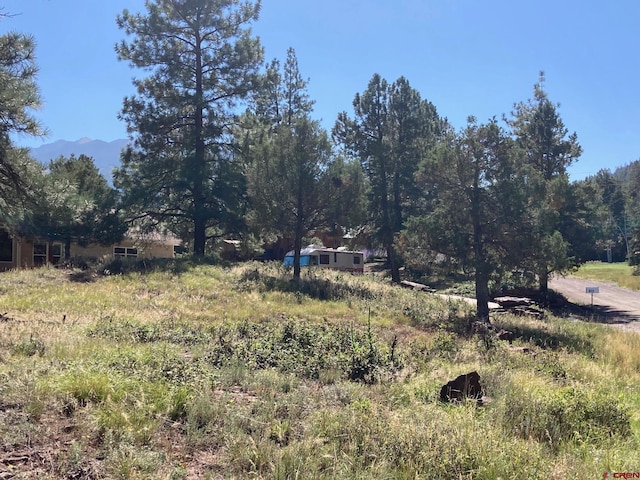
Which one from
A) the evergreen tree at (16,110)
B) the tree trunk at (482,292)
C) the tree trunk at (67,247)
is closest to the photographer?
the evergreen tree at (16,110)

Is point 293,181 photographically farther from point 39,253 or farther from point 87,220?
point 39,253

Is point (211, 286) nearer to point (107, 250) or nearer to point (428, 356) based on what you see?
point (428, 356)

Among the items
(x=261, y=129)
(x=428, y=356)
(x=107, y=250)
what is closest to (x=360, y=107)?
(x=261, y=129)

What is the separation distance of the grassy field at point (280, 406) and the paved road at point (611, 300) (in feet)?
49.5

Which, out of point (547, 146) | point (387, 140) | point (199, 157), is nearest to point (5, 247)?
point (199, 157)

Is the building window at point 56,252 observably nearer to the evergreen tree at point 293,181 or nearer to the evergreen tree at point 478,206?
the evergreen tree at point 293,181

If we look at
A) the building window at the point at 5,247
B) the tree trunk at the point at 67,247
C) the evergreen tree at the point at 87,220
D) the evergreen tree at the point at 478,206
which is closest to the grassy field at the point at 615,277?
the evergreen tree at the point at 478,206

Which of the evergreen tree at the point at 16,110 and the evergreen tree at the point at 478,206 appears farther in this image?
the evergreen tree at the point at 478,206

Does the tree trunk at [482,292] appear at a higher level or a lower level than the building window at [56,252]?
lower

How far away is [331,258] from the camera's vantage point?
1522 inches

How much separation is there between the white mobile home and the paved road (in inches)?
601

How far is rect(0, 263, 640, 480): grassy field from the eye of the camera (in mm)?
3699

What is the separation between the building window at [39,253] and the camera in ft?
92.4

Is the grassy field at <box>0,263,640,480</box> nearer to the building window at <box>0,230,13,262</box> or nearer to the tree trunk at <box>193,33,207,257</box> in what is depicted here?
the tree trunk at <box>193,33,207,257</box>
